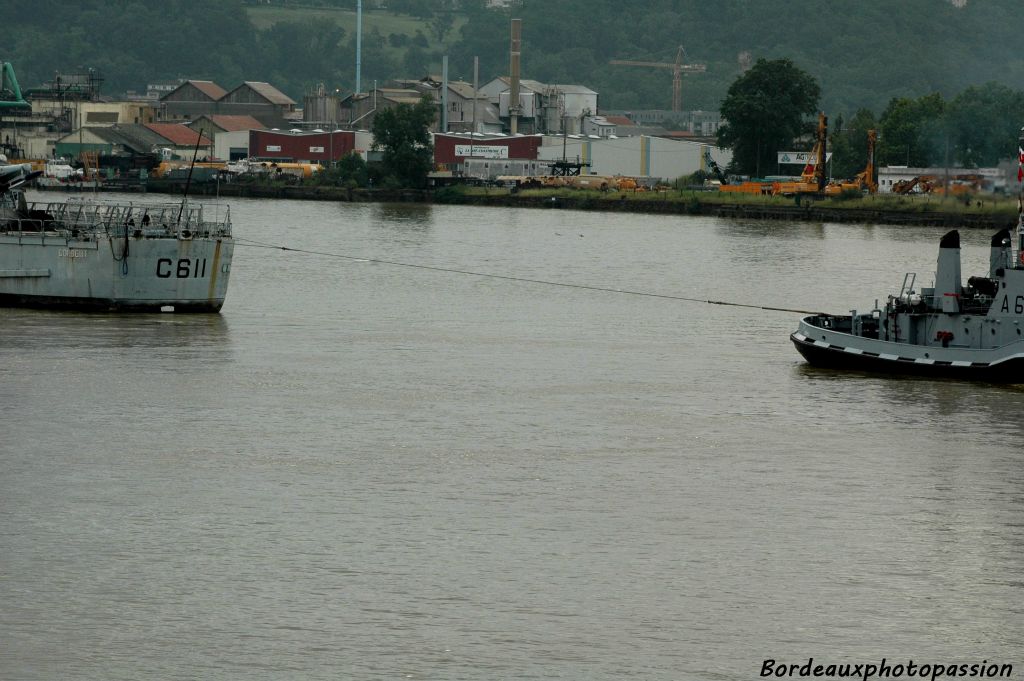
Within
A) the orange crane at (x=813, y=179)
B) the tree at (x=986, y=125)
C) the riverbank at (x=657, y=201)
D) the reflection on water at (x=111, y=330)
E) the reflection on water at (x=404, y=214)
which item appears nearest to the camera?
the reflection on water at (x=111, y=330)

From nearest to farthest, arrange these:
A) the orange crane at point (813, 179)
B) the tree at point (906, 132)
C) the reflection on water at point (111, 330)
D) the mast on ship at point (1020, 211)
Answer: the mast on ship at point (1020, 211)
the reflection on water at point (111, 330)
the orange crane at point (813, 179)
the tree at point (906, 132)

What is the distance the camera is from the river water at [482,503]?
17.3 meters

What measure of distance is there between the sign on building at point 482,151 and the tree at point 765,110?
66.7 ft

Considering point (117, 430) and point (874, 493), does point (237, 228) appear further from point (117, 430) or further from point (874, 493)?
point (874, 493)

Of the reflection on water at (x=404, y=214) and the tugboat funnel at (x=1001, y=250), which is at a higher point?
the tugboat funnel at (x=1001, y=250)

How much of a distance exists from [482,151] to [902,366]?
110m

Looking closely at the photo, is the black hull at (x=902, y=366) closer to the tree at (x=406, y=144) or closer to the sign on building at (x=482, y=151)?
the tree at (x=406, y=144)

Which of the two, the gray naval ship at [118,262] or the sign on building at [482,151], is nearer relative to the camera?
the gray naval ship at [118,262]

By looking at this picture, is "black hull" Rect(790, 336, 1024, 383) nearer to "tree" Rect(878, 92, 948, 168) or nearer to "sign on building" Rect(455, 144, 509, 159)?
"tree" Rect(878, 92, 948, 168)

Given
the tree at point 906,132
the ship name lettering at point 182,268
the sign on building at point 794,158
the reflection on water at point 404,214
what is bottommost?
the reflection on water at point 404,214

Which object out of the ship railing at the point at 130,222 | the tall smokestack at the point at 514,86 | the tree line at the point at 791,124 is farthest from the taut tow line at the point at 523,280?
the tall smokestack at the point at 514,86

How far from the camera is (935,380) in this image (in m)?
34.7

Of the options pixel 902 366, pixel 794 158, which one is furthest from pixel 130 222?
pixel 794 158

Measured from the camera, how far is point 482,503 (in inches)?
907
